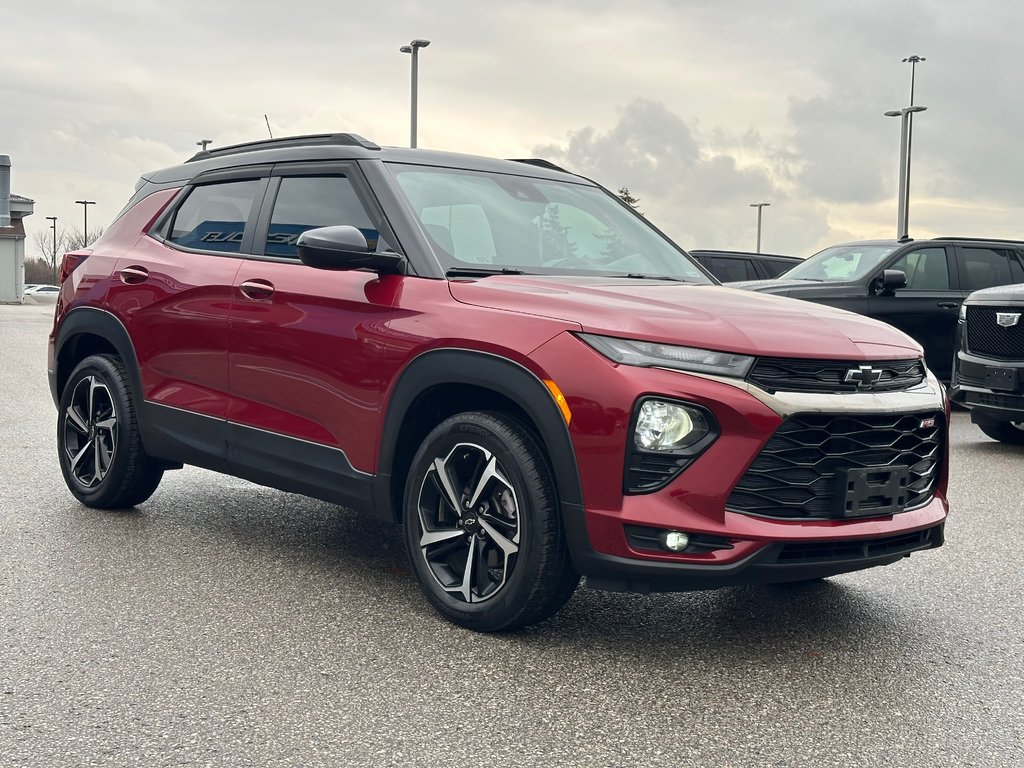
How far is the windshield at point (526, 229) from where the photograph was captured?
4.78 meters

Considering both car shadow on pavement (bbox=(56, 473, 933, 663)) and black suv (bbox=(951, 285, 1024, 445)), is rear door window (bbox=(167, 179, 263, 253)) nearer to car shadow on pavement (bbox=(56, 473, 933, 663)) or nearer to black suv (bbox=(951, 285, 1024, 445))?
car shadow on pavement (bbox=(56, 473, 933, 663))

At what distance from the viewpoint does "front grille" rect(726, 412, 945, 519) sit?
3777 millimetres

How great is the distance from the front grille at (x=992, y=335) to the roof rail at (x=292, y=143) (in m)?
6.44

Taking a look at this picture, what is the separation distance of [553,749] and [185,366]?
301 cm

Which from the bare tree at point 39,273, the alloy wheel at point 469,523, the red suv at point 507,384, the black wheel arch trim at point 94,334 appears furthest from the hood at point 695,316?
the bare tree at point 39,273

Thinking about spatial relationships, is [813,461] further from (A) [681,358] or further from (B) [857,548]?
(A) [681,358]

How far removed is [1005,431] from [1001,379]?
3.56ft

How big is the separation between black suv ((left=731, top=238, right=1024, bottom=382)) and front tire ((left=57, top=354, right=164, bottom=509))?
8365 millimetres

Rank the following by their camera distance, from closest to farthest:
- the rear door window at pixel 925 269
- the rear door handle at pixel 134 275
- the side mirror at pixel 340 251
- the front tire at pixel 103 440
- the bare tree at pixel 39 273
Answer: the side mirror at pixel 340 251, the rear door handle at pixel 134 275, the front tire at pixel 103 440, the rear door window at pixel 925 269, the bare tree at pixel 39 273

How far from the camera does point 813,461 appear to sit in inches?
151

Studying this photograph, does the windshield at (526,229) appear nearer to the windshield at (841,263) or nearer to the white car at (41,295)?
the windshield at (841,263)

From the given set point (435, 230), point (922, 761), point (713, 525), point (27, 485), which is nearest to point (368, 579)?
point (435, 230)

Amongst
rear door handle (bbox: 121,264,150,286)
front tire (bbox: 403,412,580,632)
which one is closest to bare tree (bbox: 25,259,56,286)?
rear door handle (bbox: 121,264,150,286)

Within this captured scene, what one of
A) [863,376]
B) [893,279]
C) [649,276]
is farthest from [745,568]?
[893,279]
